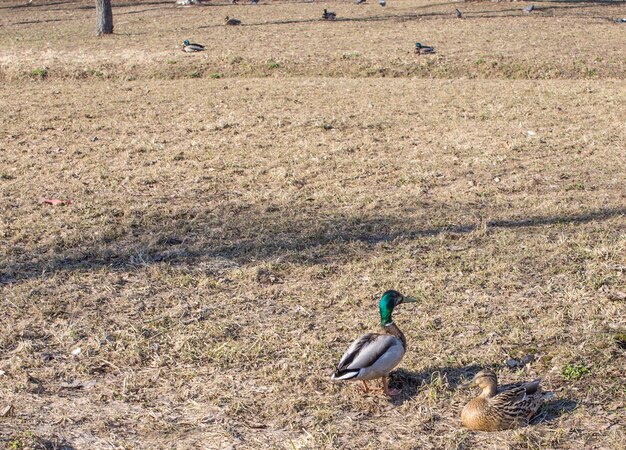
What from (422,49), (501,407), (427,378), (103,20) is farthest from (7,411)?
(103,20)

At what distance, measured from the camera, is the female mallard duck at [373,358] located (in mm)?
4453

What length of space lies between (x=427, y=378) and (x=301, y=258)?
2.07m

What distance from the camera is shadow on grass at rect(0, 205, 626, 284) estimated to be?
262 inches

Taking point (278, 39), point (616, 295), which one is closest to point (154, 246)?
point (616, 295)

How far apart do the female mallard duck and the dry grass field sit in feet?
0.72

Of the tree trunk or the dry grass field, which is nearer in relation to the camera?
the dry grass field

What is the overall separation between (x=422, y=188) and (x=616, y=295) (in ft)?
9.43

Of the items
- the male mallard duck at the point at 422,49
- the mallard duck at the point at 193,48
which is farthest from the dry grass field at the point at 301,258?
the mallard duck at the point at 193,48

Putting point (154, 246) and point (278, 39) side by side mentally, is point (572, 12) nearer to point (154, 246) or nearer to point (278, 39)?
point (278, 39)

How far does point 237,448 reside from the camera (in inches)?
166

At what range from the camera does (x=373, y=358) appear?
14.7 ft

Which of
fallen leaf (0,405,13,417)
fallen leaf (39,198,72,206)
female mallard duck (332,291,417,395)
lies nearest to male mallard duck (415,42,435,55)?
fallen leaf (39,198,72,206)

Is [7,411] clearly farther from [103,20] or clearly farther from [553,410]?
→ [103,20]

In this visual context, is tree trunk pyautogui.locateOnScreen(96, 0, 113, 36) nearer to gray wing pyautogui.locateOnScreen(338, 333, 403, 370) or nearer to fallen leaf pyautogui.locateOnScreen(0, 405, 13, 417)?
fallen leaf pyautogui.locateOnScreen(0, 405, 13, 417)
